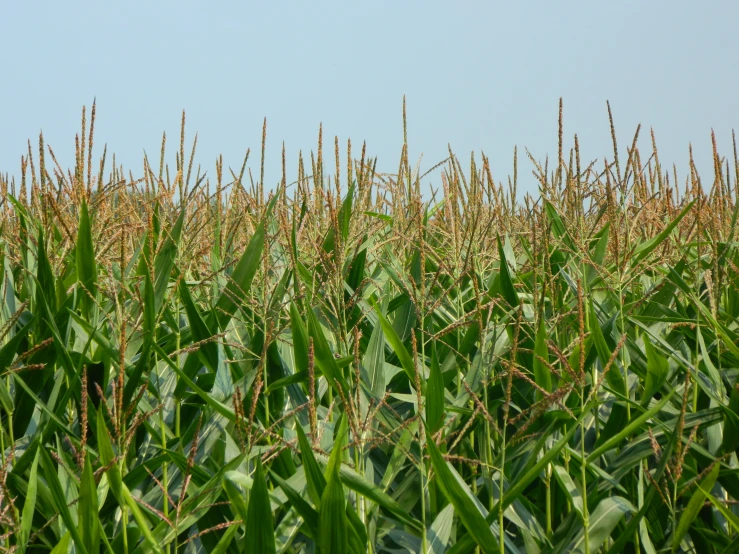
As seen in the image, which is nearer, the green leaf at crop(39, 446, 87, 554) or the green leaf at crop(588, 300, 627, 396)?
the green leaf at crop(39, 446, 87, 554)

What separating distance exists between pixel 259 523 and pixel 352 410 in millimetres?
274

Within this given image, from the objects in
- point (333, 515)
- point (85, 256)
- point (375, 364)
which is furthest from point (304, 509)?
point (85, 256)

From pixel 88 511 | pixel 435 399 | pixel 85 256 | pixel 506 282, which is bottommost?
pixel 88 511

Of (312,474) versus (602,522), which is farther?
(602,522)

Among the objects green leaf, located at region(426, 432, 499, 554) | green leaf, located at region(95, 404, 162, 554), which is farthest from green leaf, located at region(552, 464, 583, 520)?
green leaf, located at region(95, 404, 162, 554)

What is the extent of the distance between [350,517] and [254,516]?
0.20 m

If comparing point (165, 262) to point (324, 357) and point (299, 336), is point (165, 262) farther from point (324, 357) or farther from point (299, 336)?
point (324, 357)

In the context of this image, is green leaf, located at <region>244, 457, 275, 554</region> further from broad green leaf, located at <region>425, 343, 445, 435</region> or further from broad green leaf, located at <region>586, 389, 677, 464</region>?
broad green leaf, located at <region>586, 389, 677, 464</region>

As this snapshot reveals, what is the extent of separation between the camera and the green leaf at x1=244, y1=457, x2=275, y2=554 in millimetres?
1368

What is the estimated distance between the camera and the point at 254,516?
4.58ft

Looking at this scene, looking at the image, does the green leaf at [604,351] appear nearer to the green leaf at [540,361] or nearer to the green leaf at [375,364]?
the green leaf at [540,361]

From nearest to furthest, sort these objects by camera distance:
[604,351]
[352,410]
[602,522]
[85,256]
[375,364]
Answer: [352,410] → [602,522] → [604,351] → [375,364] → [85,256]

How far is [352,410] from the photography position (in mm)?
1367

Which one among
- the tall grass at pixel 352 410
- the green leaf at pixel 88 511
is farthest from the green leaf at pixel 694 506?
the green leaf at pixel 88 511
